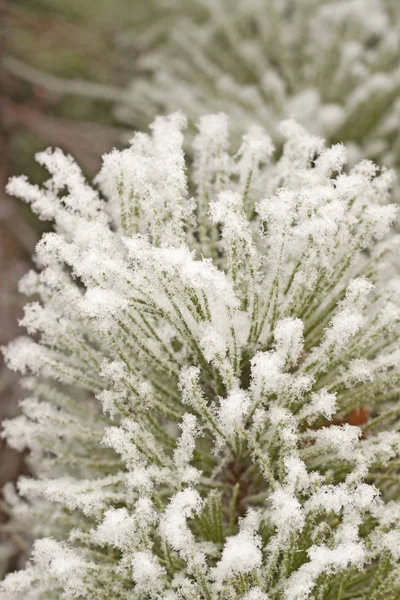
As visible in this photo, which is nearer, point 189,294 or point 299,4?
point 189,294

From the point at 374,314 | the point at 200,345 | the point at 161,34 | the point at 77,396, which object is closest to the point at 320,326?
the point at 374,314

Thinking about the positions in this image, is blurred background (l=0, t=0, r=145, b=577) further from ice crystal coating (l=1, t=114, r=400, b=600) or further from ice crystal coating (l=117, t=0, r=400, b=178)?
ice crystal coating (l=1, t=114, r=400, b=600)

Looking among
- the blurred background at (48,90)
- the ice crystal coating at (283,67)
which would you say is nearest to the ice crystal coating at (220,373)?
the ice crystal coating at (283,67)

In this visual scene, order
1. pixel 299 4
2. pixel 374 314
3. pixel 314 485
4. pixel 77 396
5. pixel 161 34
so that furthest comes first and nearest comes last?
pixel 161 34 < pixel 299 4 < pixel 77 396 < pixel 374 314 < pixel 314 485

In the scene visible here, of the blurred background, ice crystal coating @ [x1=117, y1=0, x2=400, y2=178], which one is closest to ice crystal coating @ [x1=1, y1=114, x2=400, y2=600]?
ice crystal coating @ [x1=117, y1=0, x2=400, y2=178]

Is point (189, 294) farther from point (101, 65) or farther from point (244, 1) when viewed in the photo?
point (101, 65)

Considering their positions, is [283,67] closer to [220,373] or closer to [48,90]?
[48,90]

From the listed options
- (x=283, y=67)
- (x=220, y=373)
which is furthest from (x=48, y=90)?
(x=220, y=373)

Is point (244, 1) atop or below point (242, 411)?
atop
